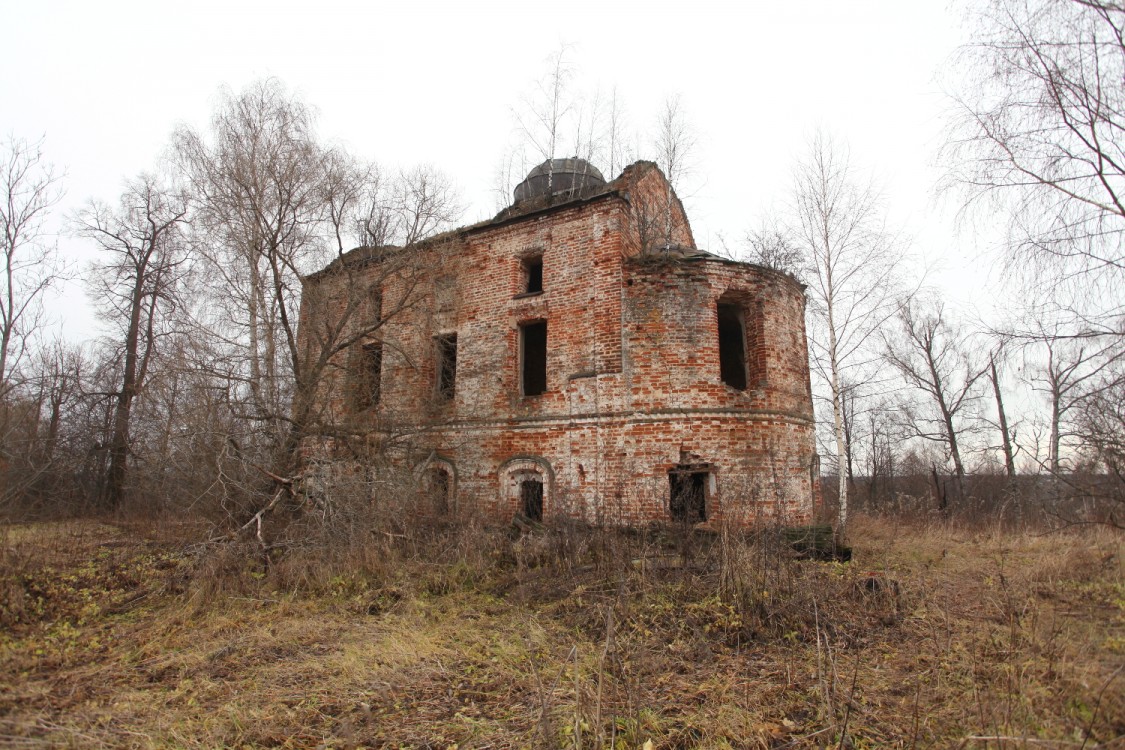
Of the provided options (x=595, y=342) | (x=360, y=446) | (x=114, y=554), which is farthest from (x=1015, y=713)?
(x=114, y=554)

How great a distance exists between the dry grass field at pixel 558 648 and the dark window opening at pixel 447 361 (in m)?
5.34

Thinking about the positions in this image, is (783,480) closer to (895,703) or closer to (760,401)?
(760,401)

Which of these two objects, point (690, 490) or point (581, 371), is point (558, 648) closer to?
point (690, 490)

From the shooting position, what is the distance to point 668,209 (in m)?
14.5

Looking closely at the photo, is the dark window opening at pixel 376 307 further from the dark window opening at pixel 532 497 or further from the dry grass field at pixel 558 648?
the dry grass field at pixel 558 648

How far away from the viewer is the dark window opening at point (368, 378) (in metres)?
11.6

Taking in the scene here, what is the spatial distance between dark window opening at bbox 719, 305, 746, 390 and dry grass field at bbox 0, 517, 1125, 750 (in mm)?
5556

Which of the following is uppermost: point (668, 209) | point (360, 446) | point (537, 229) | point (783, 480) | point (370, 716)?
point (668, 209)

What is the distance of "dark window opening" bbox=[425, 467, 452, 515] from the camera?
38.2ft

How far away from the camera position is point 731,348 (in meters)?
13.4

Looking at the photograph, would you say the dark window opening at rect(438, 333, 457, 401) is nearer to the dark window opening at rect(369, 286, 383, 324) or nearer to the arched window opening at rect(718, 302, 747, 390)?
the dark window opening at rect(369, 286, 383, 324)

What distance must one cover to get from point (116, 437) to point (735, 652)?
19.6m

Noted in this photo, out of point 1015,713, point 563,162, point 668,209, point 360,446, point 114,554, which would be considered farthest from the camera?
point 563,162

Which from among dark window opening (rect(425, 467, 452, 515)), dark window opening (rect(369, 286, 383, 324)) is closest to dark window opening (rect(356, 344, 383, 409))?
dark window opening (rect(369, 286, 383, 324))
